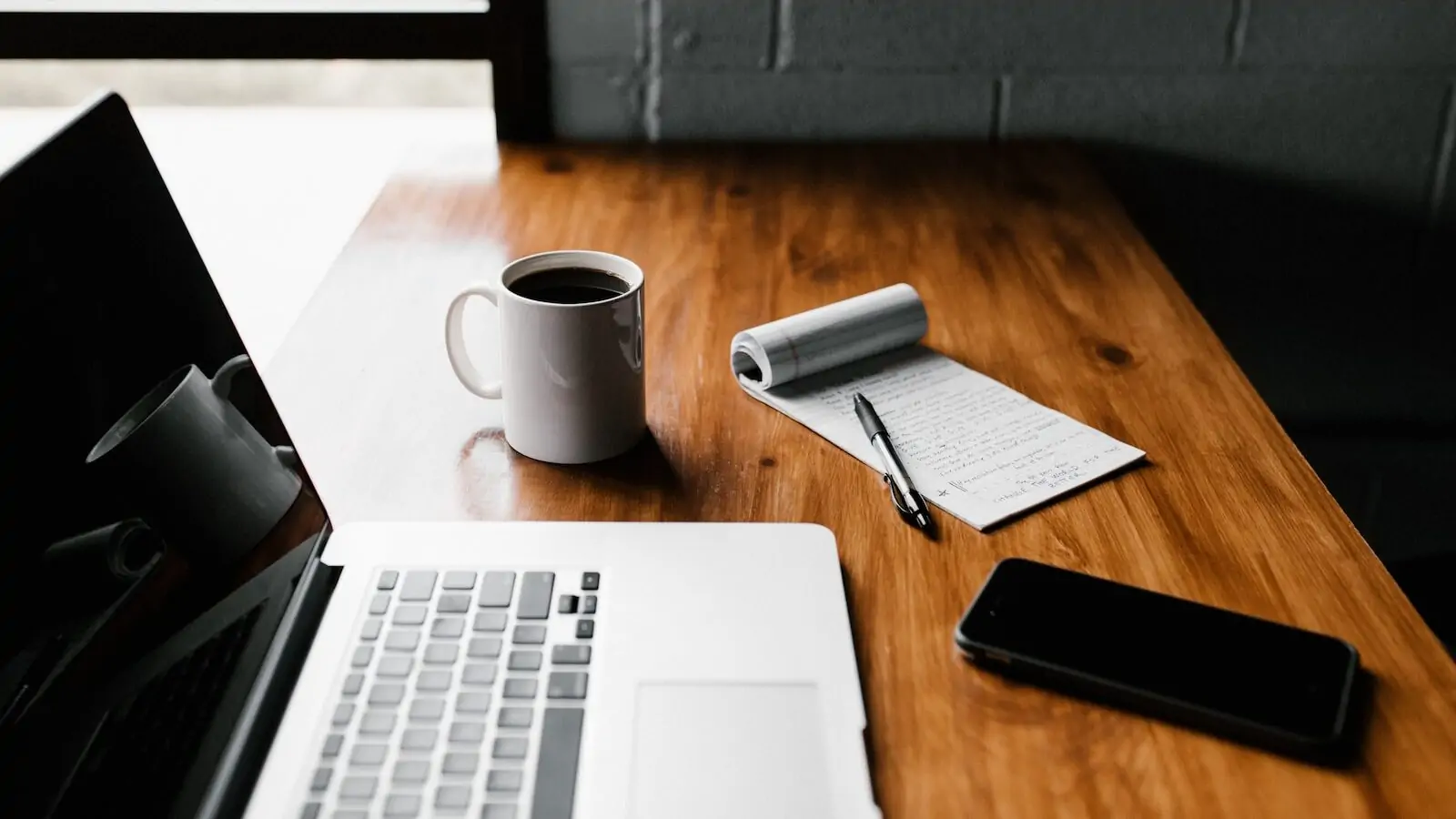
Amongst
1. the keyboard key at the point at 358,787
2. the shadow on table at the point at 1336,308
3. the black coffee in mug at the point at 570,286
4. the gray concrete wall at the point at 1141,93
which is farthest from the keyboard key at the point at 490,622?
the shadow on table at the point at 1336,308

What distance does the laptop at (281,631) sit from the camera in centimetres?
50

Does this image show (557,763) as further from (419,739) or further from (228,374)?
(228,374)

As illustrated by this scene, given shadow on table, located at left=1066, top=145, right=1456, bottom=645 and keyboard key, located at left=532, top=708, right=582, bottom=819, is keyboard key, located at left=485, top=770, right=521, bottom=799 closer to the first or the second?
keyboard key, located at left=532, top=708, right=582, bottom=819

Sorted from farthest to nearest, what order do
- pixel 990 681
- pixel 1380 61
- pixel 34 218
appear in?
pixel 1380 61
pixel 990 681
pixel 34 218

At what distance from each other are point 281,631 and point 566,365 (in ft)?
0.76

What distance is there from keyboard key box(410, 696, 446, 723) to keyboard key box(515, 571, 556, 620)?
7cm

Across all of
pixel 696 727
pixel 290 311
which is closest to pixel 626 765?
pixel 696 727

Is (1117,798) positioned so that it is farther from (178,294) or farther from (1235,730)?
(178,294)

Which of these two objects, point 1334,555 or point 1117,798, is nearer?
point 1117,798

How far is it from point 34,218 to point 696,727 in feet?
1.16

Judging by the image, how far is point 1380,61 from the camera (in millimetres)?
1423

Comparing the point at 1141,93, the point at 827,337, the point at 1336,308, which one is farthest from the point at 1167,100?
the point at 827,337

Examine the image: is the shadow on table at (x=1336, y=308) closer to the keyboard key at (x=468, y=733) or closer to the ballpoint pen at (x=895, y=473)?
the ballpoint pen at (x=895, y=473)

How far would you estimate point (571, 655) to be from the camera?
607 mm
